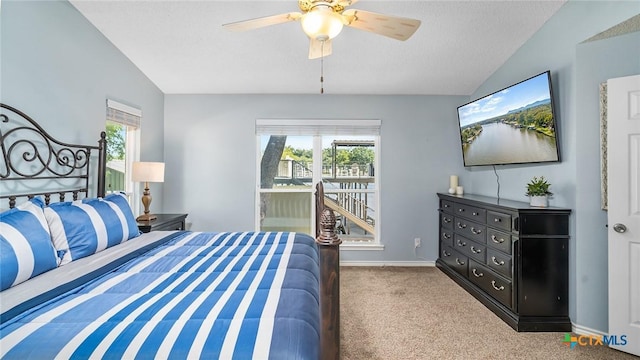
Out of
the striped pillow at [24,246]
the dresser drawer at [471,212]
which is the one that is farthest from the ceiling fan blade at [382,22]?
the striped pillow at [24,246]

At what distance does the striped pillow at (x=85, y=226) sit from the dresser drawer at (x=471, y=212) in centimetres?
316

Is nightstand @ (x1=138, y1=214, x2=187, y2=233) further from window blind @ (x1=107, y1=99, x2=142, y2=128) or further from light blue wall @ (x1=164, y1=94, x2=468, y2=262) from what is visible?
window blind @ (x1=107, y1=99, x2=142, y2=128)

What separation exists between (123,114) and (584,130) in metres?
4.32

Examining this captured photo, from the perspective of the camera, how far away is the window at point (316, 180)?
4.08 m

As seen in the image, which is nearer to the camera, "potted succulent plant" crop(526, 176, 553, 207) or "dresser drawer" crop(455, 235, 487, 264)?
"potted succulent plant" crop(526, 176, 553, 207)

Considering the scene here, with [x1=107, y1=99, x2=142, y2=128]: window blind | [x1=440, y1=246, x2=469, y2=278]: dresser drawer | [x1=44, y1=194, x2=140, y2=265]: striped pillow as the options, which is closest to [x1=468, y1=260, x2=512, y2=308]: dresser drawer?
[x1=440, y1=246, x2=469, y2=278]: dresser drawer

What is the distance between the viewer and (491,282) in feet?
9.06

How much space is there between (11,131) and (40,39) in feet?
2.45

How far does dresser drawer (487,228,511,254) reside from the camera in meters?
2.55

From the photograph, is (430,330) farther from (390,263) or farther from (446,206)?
(446,206)

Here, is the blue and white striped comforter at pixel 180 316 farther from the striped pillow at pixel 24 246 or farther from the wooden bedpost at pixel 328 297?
the striped pillow at pixel 24 246

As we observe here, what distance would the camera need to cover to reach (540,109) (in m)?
2.57

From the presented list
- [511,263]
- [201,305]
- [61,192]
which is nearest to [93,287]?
[201,305]

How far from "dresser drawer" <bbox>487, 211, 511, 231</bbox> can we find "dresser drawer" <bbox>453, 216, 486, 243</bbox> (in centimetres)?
14
